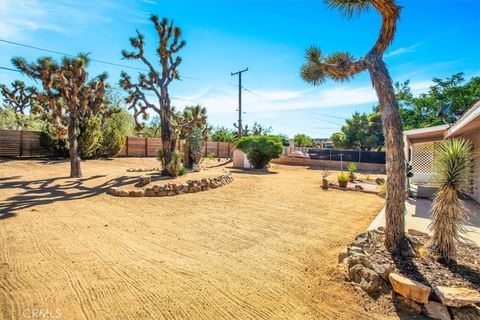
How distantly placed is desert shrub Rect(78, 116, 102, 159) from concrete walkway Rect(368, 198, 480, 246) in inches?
638

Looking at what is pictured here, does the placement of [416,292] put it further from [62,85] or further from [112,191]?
[62,85]

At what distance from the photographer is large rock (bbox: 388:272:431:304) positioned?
246cm

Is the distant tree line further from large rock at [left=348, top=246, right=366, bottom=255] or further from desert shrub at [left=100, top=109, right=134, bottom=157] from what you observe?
desert shrub at [left=100, top=109, right=134, bottom=157]

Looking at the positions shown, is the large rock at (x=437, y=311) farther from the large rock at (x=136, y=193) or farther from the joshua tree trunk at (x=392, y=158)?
the large rock at (x=136, y=193)

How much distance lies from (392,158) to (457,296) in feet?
5.46

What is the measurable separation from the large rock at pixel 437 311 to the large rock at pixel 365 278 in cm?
46

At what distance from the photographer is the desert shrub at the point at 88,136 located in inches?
591

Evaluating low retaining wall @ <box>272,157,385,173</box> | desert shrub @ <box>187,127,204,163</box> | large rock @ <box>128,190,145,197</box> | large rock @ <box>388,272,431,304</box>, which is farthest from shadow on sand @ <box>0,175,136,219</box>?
low retaining wall @ <box>272,157,385,173</box>

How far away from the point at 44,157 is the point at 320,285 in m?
18.2

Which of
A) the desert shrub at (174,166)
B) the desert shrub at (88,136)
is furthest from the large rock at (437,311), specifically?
the desert shrub at (88,136)

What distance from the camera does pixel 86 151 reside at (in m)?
15.4

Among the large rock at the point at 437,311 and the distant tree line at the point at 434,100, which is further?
the distant tree line at the point at 434,100

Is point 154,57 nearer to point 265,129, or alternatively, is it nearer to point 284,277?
point 284,277

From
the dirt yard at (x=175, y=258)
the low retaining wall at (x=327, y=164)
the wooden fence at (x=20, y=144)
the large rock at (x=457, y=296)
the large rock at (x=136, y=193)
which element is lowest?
the dirt yard at (x=175, y=258)
